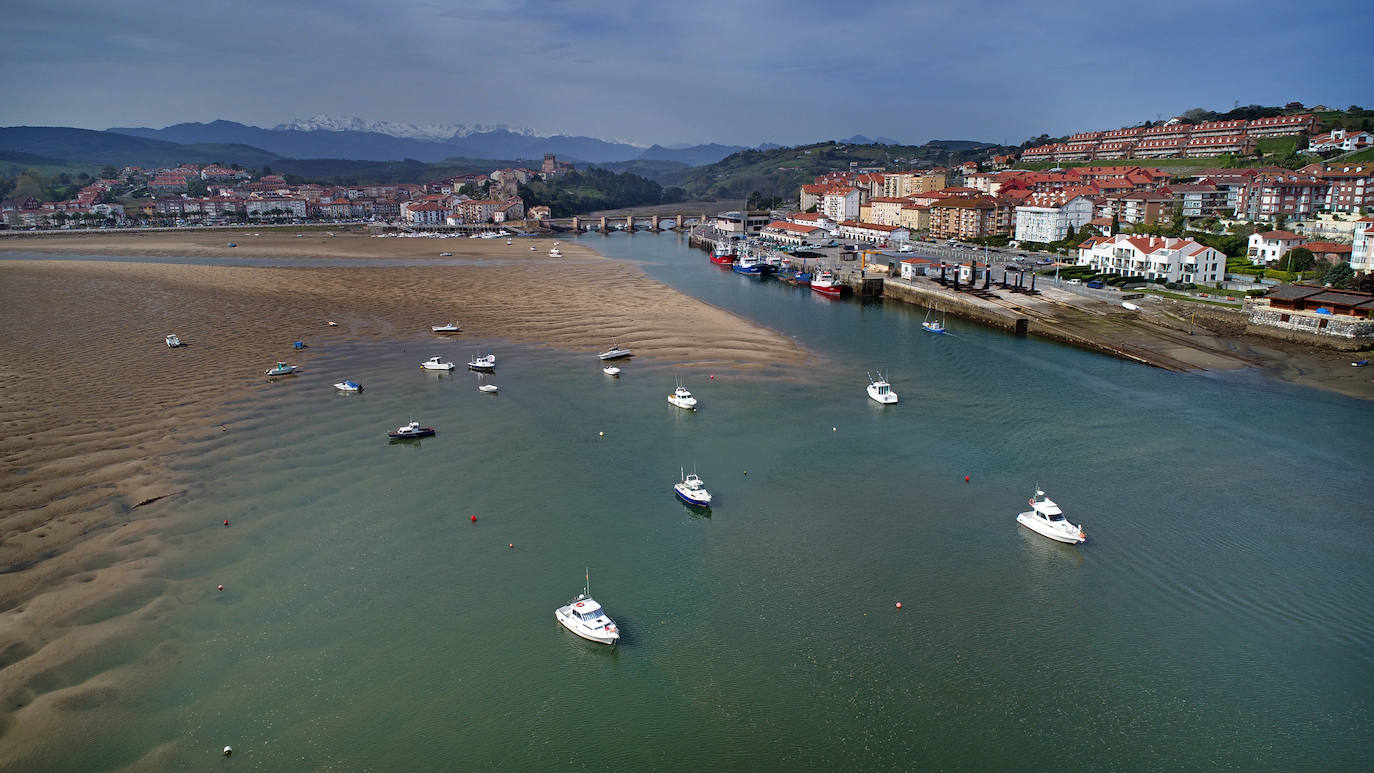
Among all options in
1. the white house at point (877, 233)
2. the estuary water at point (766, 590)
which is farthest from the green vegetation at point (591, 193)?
the estuary water at point (766, 590)

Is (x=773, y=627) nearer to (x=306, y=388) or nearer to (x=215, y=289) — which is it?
(x=306, y=388)

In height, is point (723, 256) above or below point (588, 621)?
above

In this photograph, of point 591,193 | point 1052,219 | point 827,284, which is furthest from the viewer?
point 591,193

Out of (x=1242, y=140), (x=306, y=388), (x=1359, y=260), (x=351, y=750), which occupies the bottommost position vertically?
(x=351, y=750)

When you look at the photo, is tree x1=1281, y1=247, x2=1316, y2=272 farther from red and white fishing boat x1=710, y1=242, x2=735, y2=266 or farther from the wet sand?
red and white fishing boat x1=710, y1=242, x2=735, y2=266

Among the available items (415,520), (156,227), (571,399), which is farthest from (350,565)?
(156,227)

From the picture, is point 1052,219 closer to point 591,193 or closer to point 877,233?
point 877,233

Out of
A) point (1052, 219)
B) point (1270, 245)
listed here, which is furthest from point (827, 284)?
point (1270, 245)
